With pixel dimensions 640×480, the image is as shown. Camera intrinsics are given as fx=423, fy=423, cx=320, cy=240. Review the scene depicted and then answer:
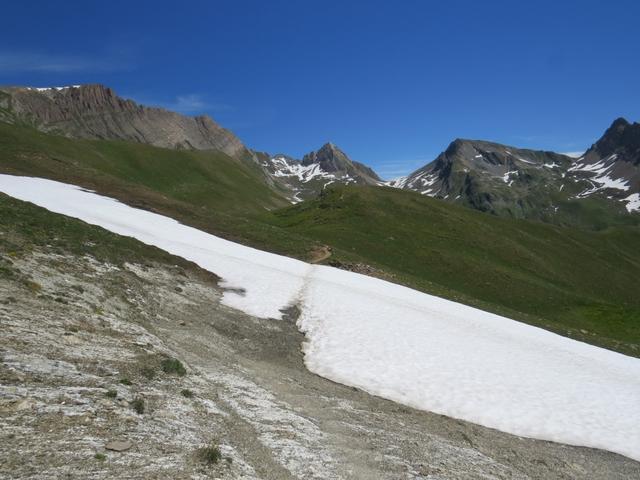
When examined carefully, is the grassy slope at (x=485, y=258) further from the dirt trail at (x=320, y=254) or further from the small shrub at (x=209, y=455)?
the small shrub at (x=209, y=455)

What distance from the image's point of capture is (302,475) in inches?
375

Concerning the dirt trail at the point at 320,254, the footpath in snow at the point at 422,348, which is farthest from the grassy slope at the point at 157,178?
the footpath in snow at the point at 422,348

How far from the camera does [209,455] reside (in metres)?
8.71

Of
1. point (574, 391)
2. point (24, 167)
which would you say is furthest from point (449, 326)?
point (24, 167)

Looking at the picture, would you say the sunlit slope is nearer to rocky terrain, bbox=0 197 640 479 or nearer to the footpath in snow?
the footpath in snow

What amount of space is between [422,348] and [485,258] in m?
49.7

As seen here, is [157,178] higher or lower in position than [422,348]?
higher

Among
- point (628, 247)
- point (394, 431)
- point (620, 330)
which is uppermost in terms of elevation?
point (628, 247)

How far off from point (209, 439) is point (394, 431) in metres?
6.59

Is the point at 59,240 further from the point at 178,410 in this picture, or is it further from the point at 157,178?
the point at 157,178

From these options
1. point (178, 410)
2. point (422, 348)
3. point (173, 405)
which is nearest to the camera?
point (178, 410)

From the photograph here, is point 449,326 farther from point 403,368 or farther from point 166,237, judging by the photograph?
point 166,237

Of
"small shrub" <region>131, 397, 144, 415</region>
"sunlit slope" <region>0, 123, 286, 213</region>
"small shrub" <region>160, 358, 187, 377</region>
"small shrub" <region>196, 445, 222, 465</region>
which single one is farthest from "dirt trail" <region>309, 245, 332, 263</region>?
"small shrub" <region>196, 445, 222, 465</region>

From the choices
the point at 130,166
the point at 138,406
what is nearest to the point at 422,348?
the point at 138,406
